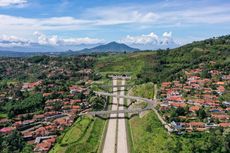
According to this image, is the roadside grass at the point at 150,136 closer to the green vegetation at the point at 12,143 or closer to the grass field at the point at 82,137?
the grass field at the point at 82,137

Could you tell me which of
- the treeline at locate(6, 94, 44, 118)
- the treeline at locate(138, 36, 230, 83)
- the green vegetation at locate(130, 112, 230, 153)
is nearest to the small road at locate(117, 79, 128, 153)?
the green vegetation at locate(130, 112, 230, 153)

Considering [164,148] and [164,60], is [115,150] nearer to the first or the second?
[164,148]

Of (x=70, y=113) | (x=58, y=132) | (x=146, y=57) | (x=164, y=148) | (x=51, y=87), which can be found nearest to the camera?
(x=164, y=148)

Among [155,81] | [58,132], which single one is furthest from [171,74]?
[58,132]

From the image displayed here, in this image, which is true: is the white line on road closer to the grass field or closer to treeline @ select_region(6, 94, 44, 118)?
the grass field

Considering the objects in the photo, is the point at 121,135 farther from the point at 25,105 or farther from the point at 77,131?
the point at 25,105

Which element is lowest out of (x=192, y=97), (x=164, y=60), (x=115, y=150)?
(x=115, y=150)

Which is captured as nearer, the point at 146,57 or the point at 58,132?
the point at 58,132

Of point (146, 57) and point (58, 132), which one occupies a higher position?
point (146, 57)

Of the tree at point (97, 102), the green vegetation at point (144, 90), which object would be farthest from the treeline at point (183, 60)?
the tree at point (97, 102)
